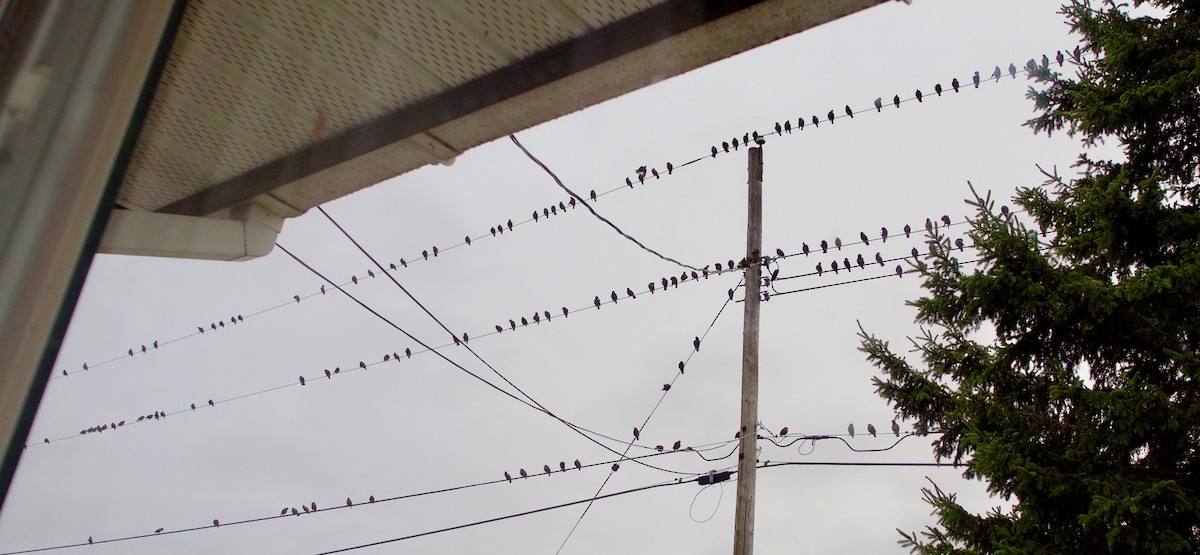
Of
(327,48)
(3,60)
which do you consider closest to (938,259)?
(327,48)

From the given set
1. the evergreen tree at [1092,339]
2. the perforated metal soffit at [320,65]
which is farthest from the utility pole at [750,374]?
the perforated metal soffit at [320,65]

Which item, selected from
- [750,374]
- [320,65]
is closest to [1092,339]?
[750,374]

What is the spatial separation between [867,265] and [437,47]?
7.03 m

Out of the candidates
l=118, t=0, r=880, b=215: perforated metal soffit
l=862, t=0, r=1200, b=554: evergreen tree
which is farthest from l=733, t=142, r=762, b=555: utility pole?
l=118, t=0, r=880, b=215: perforated metal soffit

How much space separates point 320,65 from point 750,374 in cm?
641

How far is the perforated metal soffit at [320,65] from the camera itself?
1582 millimetres

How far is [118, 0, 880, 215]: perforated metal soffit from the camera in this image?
1582 millimetres

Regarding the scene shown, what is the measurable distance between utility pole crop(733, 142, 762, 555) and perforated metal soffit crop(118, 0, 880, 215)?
587 centimetres

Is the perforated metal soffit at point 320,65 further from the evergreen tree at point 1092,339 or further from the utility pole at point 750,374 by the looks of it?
the utility pole at point 750,374

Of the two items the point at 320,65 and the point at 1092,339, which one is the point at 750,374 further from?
the point at 320,65

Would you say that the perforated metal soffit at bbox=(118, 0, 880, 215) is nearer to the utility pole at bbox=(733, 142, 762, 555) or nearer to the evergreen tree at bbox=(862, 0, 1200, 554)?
the evergreen tree at bbox=(862, 0, 1200, 554)

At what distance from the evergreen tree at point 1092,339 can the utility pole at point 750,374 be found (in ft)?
5.85

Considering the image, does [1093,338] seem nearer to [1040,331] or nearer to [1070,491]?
[1040,331]

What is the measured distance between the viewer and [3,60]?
25.9 inches
